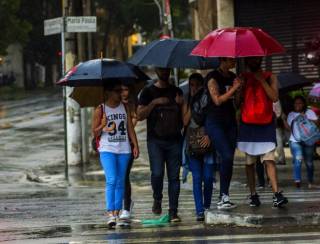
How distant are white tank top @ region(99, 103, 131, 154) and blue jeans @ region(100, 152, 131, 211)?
7 centimetres

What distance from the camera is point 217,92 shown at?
9352 millimetres

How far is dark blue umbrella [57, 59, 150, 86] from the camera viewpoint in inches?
378

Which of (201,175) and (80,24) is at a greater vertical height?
(80,24)

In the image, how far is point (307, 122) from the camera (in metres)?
A: 13.1

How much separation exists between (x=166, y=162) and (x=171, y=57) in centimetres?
129

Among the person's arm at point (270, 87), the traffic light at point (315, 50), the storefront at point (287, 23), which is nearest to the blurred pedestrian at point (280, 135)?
the traffic light at point (315, 50)

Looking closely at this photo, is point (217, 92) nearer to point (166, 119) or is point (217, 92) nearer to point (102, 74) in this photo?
point (166, 119)

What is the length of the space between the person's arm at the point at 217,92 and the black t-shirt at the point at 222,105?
75 mm

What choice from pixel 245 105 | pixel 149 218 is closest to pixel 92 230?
pixel 149 218

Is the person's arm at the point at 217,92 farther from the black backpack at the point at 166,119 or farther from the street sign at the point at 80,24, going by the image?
the street sign at the point at 80,24

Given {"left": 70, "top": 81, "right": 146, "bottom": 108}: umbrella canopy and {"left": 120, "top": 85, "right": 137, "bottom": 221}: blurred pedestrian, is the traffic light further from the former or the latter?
{"left": 120, "top": 85, "right": 137, "bottom": 221}: blurred pedestrian

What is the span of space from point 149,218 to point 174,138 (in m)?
1.32

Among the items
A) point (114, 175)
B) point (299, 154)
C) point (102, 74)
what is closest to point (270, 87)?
point (102, 74)

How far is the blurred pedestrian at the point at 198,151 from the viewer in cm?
971
